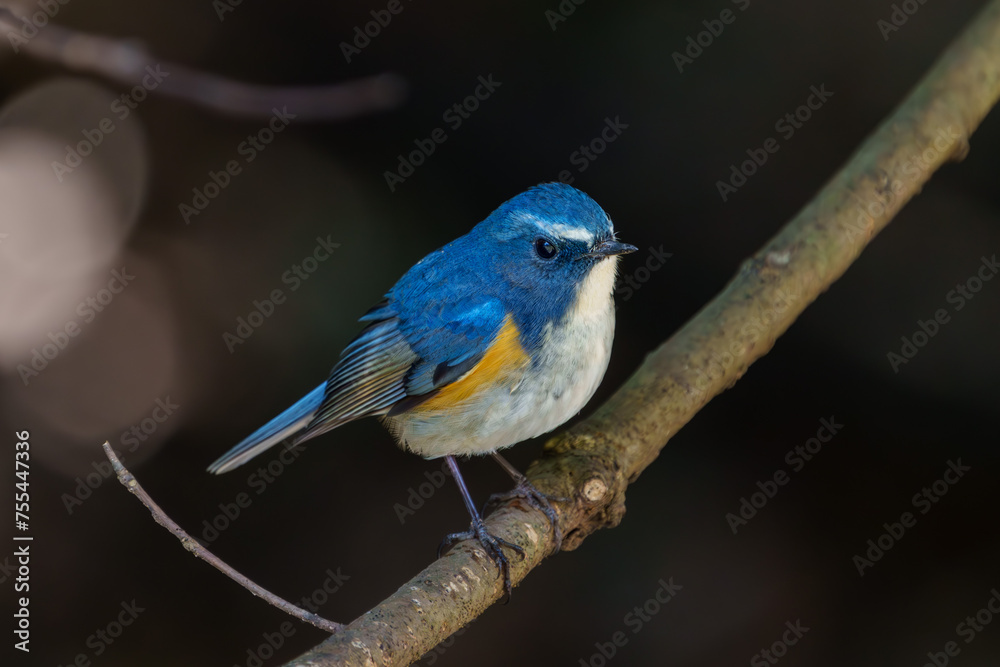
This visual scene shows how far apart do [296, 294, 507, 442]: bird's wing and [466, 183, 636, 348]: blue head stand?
10cm

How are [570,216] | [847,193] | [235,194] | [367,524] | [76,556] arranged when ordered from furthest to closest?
[235,194] < [367,524] < [76,556] < [847,193] < [570,216]

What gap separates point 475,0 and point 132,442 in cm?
280

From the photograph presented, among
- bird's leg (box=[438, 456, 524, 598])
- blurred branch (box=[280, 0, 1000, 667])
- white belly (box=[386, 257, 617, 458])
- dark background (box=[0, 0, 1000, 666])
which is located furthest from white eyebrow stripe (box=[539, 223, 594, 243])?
dark background (box=[0, 0, 1000, 666])

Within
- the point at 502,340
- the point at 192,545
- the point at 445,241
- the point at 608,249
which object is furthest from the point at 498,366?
the point at 445,241

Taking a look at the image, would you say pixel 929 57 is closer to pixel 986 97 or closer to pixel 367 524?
pixel 986 97

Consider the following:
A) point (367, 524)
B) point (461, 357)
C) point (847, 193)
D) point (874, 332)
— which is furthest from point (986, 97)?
point (367, 524)

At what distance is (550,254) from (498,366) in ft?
1.36

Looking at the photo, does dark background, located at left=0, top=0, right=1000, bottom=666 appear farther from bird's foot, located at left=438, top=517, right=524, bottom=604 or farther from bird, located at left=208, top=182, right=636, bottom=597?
bird's foot, located at left=438, top=517, right=524, bottom=604

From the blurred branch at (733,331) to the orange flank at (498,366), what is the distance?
35 cm

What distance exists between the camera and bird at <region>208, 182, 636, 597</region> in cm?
283

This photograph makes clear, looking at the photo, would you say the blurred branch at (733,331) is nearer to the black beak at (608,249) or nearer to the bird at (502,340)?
the bird at (502,340)

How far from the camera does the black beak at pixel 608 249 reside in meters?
2.84

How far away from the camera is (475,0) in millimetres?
4555

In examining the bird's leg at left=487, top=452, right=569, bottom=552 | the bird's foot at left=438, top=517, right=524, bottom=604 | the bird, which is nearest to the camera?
the bird's foot at left=438, top=517, right=524, bottom=604
